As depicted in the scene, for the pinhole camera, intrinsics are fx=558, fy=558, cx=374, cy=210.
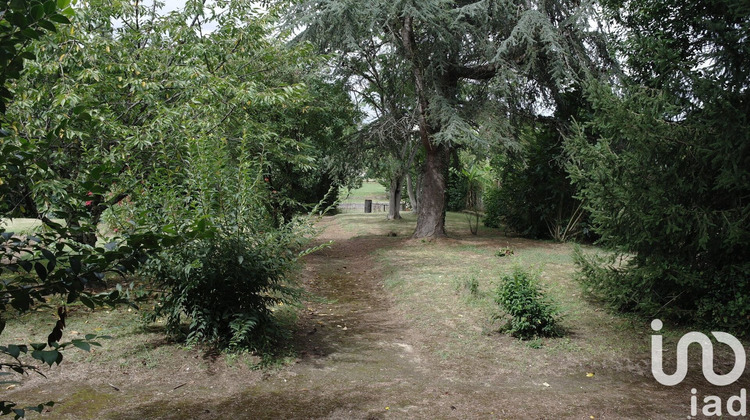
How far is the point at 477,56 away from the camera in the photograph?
53.5 feet

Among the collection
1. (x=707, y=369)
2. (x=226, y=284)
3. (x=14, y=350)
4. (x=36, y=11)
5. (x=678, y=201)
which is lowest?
(x=707, y=369)

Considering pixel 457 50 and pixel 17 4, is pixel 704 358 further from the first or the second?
pixel 457 50

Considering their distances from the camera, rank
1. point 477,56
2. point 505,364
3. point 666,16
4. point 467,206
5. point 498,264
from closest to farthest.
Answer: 1. point 505,364
2. point 666,16
3. point 498,264
4. point 477,56
5. point 467,206

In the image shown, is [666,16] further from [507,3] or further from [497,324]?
[507,3]

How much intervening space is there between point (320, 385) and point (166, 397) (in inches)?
55.5

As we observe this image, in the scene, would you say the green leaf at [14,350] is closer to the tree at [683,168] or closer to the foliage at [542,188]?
the tree at [683,168]

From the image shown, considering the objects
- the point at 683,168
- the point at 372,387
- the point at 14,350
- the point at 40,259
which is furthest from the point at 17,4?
the point at 683,168

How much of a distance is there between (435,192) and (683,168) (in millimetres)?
Answer: 10239

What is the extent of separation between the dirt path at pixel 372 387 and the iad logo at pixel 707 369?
135 mm

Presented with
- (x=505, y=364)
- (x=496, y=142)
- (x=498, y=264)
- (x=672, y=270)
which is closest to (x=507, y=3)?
(x=496, y=142)

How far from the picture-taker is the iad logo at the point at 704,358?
A: 563cm

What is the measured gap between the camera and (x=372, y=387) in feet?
17.8

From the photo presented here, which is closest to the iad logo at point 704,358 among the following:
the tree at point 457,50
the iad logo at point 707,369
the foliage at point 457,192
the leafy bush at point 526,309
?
the iad logo at point 707,369

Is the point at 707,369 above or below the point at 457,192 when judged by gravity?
below
